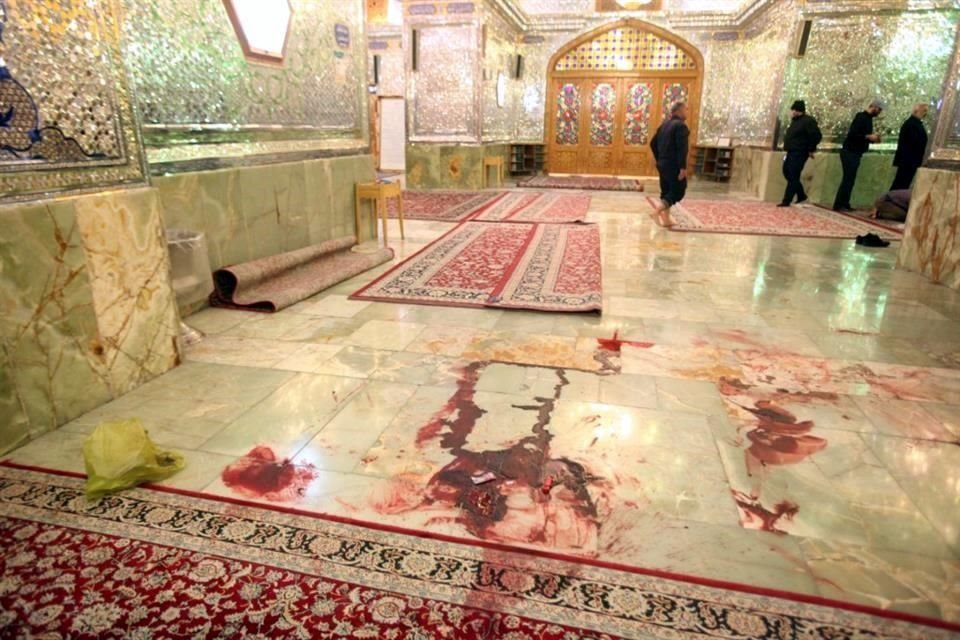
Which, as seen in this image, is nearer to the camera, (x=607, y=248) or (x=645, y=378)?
(x=645, y=378)

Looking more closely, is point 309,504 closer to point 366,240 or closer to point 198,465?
point 198,465

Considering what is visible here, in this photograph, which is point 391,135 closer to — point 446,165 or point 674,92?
point 446,165

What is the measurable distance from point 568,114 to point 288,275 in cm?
1101

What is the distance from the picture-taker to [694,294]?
13.0ft

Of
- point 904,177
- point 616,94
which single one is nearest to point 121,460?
point 904,177

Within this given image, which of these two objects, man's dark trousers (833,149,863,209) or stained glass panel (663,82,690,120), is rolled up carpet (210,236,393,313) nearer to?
man's dark trousers (833,149,863,209)

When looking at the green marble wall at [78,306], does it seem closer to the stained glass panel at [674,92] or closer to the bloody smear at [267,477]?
the bloody smear at [267,477]

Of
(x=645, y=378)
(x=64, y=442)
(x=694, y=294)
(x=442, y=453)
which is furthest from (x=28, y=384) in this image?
(x=694, y=294)

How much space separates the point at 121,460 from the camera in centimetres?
177

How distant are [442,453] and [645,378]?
41.6 inches

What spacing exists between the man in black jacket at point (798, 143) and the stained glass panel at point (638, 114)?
5.36 meters

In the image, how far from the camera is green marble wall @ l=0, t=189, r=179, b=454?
6.53 feet

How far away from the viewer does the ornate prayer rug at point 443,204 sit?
23.8ft

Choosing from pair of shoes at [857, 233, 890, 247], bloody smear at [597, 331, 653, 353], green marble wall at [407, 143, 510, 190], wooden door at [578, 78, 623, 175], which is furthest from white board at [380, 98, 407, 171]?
bloody smear at [597, 331, 653, 353]
